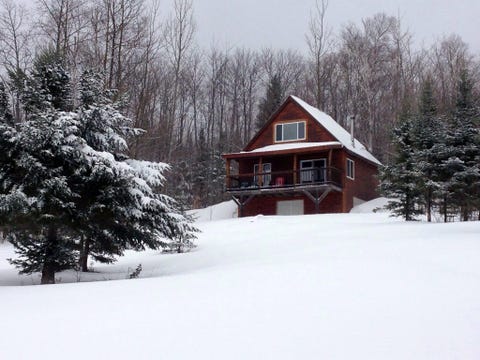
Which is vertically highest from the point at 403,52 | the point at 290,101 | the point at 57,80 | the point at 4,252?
the point at 403,52

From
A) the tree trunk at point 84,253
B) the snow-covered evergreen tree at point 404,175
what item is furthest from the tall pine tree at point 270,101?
the tree trunk at point 84,253

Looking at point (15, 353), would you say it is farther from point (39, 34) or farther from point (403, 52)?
point (403, 52)

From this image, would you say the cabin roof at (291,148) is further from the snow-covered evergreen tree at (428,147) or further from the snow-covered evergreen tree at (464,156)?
the snow-covered evergreen tree at (464,156)

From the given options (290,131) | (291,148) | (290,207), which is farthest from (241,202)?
(290,131)

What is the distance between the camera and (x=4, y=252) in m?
18.8

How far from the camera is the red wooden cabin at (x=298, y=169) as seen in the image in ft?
84.5

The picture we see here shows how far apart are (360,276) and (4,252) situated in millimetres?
15554

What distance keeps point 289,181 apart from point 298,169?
4.03 feet

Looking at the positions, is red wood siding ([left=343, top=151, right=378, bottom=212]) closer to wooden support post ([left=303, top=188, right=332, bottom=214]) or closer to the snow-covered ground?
wooden support post ([left=303, top=188, right=332, bottom=214])

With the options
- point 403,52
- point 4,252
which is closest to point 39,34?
point 4,252

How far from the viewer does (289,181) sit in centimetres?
2717

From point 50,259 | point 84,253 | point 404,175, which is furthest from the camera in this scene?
point 404,175

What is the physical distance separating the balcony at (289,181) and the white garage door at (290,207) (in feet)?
3.48

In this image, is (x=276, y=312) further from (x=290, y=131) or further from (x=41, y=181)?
(x=290, y=131)
